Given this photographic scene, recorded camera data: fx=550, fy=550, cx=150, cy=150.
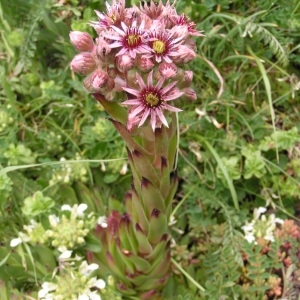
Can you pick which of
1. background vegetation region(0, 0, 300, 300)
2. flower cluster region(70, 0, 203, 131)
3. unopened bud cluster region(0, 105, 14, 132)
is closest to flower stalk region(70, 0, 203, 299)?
flower cluster region(70, 0, 203, 131)

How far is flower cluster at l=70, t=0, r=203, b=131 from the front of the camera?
155 centimetres

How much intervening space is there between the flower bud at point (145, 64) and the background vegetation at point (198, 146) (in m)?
0.91

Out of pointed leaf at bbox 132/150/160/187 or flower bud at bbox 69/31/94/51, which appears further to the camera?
pointed leaf at bbox 132/150/160/187

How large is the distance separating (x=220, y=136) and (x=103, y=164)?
1.89 feet

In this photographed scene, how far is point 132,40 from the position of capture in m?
1.55

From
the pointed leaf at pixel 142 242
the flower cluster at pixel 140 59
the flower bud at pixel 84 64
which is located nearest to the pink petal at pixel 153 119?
the flower cluster at pixel 140 59

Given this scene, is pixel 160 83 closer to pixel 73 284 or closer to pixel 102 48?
pixel 102 48

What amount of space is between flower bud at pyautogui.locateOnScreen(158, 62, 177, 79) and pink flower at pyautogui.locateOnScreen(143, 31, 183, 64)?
1cm

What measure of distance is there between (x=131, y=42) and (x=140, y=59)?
0.05 m

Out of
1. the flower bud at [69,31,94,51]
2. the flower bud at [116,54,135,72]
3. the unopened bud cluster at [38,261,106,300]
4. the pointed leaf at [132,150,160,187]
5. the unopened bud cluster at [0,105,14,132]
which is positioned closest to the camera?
the flower bud at [116,54,135,72]

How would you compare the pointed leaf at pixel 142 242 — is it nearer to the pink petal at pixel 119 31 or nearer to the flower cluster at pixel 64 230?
the flower cluster at pixel 64 230

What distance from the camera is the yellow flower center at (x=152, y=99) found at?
1.59 meters

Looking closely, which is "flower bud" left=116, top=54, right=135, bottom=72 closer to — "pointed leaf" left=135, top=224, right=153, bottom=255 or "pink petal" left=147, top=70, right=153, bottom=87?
"pink petal" left=147, top=70, right=153, bottom=87

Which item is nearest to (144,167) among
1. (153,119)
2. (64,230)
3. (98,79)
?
(153,119)
